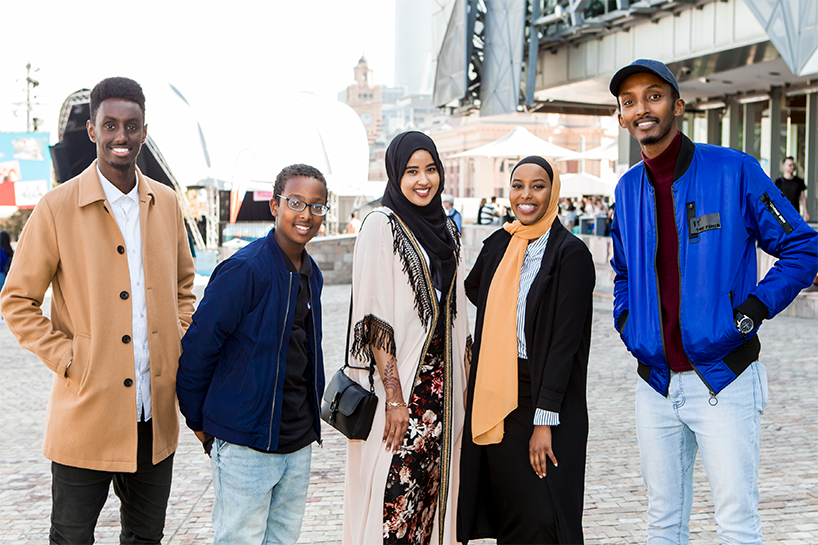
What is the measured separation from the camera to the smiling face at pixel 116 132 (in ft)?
9.16

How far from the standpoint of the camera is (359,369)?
127 inches

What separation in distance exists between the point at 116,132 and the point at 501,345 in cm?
170

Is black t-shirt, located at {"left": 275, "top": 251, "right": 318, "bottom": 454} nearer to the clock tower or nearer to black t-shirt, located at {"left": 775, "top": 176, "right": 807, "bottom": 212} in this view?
black t-shirt, located at {"left": 775, "top": 176, "right": 807, "bottom": 212}

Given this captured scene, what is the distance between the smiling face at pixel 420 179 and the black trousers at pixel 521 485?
79 cm

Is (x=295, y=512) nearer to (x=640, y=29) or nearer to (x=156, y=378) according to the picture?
(x=156, y=378)

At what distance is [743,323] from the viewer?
8.53ft

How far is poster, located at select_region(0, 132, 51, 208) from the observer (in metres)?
22.2

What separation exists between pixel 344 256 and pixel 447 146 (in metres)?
77.4

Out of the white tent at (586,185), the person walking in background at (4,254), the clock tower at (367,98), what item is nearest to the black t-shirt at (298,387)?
the person walking in background at (4,254)

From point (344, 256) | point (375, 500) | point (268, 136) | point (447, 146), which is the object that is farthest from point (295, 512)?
point (447, 146)

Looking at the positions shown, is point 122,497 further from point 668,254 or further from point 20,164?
point 20,164

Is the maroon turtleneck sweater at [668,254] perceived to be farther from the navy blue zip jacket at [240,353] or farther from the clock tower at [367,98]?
the clock tower at [367,98]

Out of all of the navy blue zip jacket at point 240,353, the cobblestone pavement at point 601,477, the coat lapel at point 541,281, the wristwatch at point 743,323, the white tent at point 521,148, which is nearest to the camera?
the wristwatch at point 743,323

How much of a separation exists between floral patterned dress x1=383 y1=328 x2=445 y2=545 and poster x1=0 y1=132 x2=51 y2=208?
A: 2195cm
